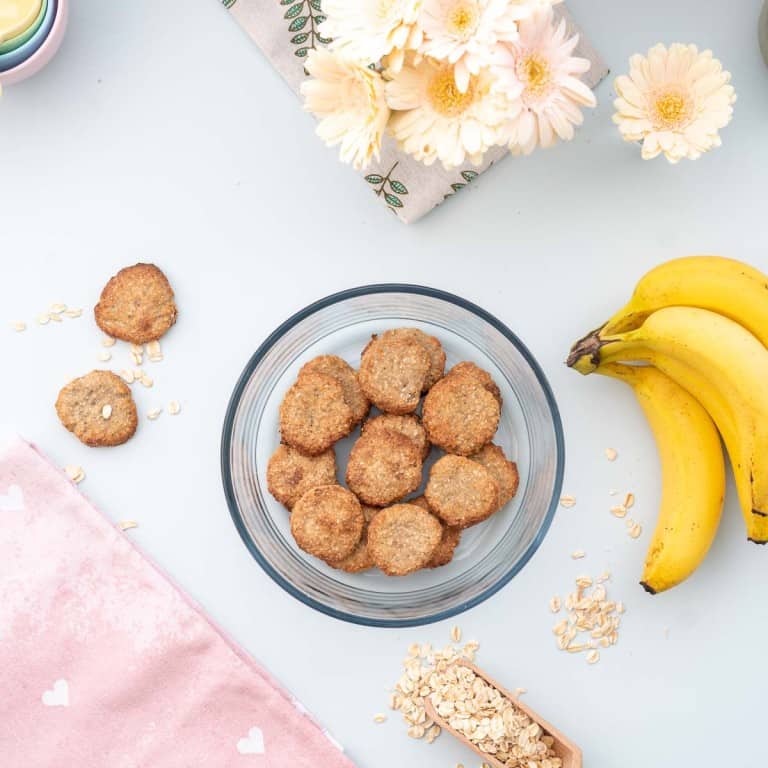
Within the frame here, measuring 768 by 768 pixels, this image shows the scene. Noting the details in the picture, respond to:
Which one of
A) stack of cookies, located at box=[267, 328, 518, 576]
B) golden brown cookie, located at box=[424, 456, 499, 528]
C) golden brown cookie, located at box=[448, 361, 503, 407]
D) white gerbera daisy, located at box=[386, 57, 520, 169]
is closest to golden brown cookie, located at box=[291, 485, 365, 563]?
stack of cookies, located at box=[267, 328, 518, 576]

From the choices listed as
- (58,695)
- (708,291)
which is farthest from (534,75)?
(58,695)

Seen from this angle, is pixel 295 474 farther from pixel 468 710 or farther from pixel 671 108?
pixel 671 108

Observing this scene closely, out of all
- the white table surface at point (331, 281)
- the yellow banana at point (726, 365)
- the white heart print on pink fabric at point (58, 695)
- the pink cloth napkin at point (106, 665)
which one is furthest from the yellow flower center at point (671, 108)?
the white heart print on pink fabric at point (58, 695)

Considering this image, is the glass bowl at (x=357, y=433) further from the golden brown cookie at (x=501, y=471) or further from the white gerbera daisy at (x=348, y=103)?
the white gerbera daisy at (x=348, y=103)

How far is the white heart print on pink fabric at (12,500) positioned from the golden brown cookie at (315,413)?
0.39 metres

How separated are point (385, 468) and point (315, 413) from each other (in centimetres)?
11

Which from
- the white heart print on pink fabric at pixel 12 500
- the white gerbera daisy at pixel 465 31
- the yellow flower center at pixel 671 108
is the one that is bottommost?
the yellow flower center at pixel 671 108

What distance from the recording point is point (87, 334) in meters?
1.24

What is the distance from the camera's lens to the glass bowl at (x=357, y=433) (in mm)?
1168

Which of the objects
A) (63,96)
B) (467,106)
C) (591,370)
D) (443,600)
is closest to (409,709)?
(443,600)

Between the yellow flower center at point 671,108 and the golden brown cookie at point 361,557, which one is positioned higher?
the yellow flower center at point 671,108

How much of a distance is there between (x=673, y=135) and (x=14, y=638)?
1.07 metres

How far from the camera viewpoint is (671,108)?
1.08 meters

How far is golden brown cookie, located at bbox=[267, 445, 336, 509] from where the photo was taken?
1153mm
